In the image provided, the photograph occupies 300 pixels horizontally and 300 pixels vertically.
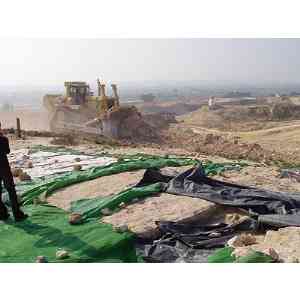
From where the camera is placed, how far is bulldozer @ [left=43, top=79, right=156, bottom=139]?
919 cm

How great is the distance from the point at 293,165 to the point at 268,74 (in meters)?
1.85

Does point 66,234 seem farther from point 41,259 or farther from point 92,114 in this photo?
Answer: point 92,114

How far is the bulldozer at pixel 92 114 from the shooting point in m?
9.19

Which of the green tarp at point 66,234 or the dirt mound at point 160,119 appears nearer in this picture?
the green tarp at point 66,234

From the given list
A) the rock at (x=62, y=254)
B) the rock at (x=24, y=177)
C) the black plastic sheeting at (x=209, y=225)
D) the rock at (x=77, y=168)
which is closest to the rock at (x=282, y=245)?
the black plastic sheeting at (x=209, y=225)

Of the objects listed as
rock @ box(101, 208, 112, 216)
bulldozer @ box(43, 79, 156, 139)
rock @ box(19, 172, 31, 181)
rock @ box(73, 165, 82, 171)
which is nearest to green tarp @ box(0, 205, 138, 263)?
rock @ box(101, 208, 112, 216)

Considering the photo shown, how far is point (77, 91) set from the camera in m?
9.20

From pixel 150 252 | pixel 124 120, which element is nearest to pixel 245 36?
pixel 150 252

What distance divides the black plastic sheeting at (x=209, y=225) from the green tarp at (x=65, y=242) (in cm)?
33

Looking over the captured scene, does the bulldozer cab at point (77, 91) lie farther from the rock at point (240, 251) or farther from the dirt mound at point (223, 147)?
the rock at point (240, 251)

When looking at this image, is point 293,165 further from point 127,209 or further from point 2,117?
point 2,117

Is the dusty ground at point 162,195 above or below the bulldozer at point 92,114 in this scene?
below

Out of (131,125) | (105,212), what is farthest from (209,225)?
(131,125)

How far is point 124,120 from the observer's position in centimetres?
1075
